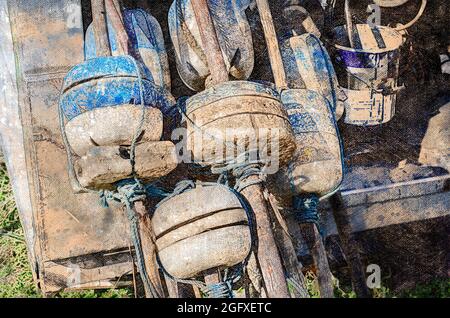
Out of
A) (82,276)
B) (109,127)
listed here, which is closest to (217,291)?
(109,127)

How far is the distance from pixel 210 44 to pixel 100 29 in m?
0.54

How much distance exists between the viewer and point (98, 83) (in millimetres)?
2928

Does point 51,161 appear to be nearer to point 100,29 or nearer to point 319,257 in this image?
point 100,29

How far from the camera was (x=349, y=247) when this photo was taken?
3242 mm

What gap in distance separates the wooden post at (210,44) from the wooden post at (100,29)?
43cm

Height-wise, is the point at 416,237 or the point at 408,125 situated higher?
the point at 408,125

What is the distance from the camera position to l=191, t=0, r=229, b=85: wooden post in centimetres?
322

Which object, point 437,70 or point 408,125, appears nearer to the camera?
point 408,125

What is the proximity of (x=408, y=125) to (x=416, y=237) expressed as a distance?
2.90 feet

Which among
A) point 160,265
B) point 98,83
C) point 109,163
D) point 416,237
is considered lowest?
point 416,237
